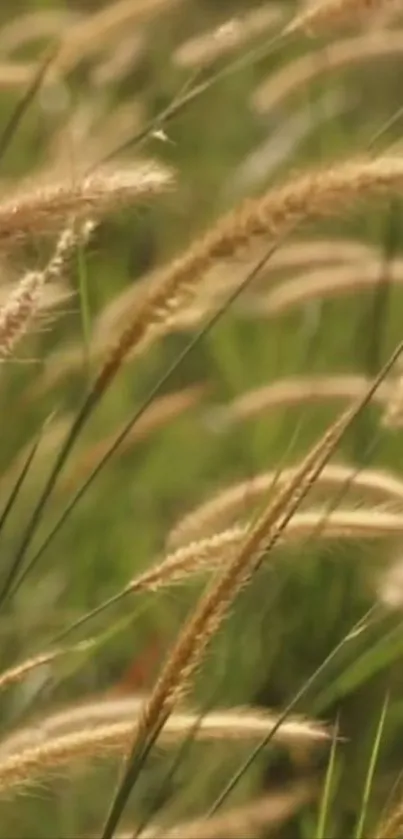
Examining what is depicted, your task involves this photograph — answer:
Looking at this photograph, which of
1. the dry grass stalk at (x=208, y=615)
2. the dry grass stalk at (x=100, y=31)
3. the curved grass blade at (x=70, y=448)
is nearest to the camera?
the dry grass stalk at (x=208, y=615)

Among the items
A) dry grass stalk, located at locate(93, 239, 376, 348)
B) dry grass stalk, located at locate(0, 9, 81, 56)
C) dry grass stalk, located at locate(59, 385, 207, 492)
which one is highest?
dry grass stalk, located at locate(0, 9, 81, 56)

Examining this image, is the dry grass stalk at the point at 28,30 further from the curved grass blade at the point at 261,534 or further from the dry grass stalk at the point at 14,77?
the curved grass blade at the point at 261,534

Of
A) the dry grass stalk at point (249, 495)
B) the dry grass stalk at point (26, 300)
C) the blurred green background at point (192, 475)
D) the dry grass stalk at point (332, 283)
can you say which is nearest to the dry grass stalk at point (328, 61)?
the blurred green background at point (192, 475)

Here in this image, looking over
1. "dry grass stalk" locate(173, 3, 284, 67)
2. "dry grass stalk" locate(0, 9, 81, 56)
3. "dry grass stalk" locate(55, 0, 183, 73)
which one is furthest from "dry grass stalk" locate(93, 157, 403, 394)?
"dry grass stalk" locate(0, 9, 81, 56)

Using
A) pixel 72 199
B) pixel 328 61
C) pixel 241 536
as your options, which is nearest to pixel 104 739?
pixel 241 536

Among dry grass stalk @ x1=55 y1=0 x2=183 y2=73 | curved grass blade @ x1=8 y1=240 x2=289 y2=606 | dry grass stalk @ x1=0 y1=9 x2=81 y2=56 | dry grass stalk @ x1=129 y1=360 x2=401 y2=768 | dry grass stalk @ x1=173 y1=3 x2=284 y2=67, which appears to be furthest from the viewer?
dry grass stalk @ x1=0 y1=9 x2=81 y2=56

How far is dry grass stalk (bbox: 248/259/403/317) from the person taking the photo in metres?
1.09

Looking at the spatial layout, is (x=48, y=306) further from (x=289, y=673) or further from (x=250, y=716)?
(x=289, y=673)

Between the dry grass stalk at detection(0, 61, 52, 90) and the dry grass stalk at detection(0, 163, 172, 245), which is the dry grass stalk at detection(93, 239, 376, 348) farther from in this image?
the dry grass stalk at detection(0, 163, 172, 245)

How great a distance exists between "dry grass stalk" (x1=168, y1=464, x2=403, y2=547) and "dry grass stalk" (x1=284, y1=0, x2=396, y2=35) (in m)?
0.21

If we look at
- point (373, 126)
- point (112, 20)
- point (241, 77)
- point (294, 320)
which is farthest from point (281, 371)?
point (241, 77)

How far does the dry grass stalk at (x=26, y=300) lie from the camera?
24.2 inches

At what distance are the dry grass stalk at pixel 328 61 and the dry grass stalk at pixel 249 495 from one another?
0.37m

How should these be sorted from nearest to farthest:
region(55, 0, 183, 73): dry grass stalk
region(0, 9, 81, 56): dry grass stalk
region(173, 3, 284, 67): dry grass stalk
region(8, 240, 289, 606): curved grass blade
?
1. region(8, 240, 289, 606): curved grass blade
2. region(173, 3, 284, 67): dry grass stalk
3. region(55, 0, 183, 73): dry grass stalk
4. region(0, 9, 81, 56): dry grass stalk
